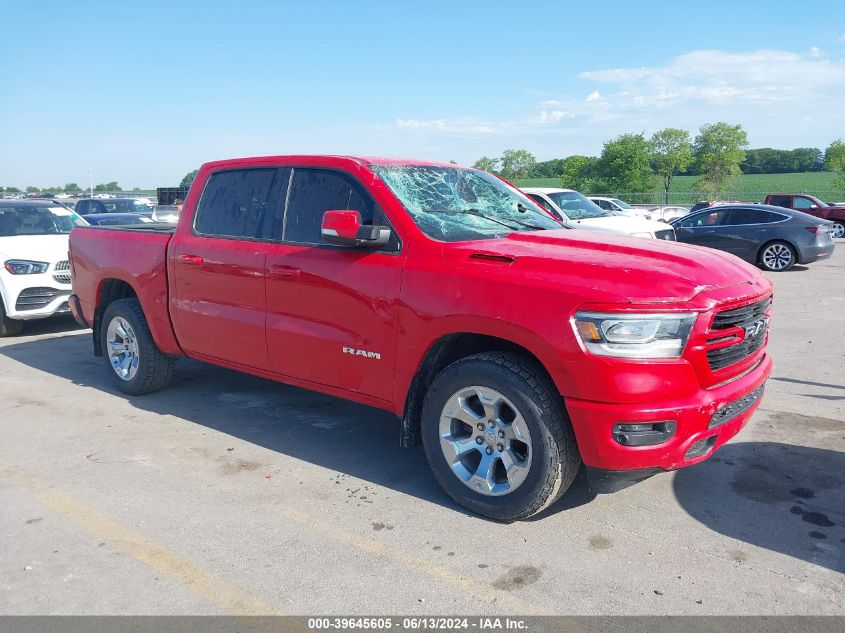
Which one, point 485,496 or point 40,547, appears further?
point 485,496

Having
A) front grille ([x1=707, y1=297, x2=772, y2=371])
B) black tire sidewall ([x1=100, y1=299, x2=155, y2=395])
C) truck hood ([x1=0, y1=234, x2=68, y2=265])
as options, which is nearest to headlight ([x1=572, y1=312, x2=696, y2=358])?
front grille ([x1=707, y1=297, x2=772, y2=371])

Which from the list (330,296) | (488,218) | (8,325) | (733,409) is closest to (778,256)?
(488,218)

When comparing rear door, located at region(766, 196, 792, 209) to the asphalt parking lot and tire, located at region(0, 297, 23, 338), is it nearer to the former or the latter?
the asphalt parking lot

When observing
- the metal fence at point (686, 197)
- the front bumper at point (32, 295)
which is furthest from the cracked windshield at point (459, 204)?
the metal fence at point (686, 197)

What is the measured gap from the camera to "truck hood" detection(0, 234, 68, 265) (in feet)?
29.4

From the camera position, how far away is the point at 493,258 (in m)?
3.92

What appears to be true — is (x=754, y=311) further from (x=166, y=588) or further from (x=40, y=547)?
(x=40, y=547)

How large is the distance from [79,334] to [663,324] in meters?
8.15

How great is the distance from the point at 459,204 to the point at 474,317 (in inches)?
47.2

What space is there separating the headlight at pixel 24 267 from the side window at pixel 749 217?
1419 cm

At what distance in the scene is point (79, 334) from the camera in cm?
945

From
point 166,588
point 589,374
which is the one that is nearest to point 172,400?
point 166,588

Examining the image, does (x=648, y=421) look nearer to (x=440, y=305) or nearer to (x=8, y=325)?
(x=440, y=305)

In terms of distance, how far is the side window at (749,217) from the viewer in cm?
1650
